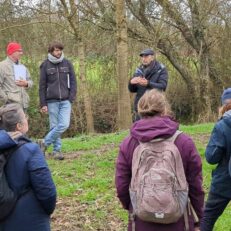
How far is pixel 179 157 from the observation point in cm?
360

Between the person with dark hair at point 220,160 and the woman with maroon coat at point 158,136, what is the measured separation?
940 mm

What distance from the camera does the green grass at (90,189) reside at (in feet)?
20.1

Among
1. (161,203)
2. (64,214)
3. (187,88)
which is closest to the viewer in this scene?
(161,203)

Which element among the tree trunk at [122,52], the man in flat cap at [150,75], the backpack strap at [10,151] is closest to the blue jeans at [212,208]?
the backpack strap at [10,151]

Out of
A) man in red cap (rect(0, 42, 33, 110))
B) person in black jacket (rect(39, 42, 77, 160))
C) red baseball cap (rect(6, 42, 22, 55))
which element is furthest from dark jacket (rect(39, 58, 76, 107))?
red baseball cap (rect(6, 42, 22, 55))

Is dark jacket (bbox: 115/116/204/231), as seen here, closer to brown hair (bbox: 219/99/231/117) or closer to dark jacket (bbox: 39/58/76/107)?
brown hair (bbox: 219/99/231/117)

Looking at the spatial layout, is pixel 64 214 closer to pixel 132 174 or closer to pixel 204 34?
pixel 132 174

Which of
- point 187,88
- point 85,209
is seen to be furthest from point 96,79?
point 85,209

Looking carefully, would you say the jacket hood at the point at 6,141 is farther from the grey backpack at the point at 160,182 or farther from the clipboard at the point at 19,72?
the clipboard at the point at 19,72

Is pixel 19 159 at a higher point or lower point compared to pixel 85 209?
higher

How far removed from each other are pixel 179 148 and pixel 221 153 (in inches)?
52.0

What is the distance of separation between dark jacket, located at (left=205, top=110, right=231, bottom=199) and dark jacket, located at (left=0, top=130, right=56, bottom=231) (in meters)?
1.72

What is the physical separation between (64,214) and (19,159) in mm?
2863

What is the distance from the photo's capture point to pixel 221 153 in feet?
15.8
